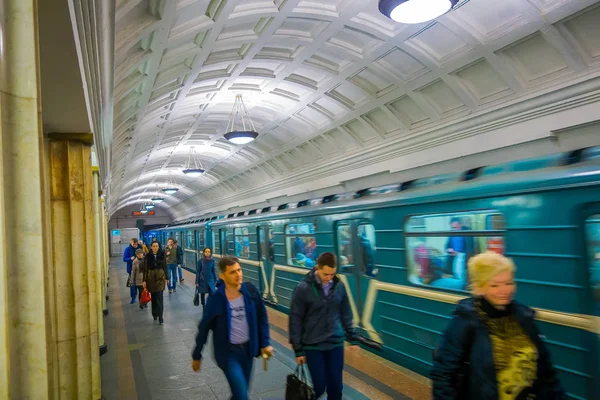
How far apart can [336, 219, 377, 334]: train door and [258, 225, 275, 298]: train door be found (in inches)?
130

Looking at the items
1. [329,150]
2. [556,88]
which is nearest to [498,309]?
[556,88]

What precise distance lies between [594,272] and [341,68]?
8.75 metres

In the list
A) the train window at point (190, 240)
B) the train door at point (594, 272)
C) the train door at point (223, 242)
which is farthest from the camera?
the train window at point (190, 240)

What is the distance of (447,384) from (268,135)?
50.8 feet

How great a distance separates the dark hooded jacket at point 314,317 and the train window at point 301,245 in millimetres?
3890

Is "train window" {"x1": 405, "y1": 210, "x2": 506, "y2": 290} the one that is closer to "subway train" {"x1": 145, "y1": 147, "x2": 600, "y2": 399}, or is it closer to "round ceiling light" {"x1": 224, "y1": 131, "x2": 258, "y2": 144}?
"subway train" {"x1": 145, "y1": 147, "x2": 600, "y2": 399}

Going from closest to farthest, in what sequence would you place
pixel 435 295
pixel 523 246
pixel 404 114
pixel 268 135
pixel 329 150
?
pixel 523 246, pixel 435 295, pixel 404 114, pixel 329 150, pixel 268 135

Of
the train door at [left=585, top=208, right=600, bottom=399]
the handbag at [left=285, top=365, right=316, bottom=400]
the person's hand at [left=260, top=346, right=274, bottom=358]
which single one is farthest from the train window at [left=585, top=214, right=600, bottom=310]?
the person's hand at [left=260, top=346, right=274, bottom=358]

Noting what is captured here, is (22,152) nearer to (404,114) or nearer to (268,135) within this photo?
(404,114)

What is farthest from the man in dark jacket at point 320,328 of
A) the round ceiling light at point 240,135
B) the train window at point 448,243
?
the round ceiling light at point 240,135

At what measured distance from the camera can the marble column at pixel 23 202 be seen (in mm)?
1517

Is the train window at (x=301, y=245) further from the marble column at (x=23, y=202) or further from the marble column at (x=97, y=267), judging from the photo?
the marble column at (x=23, y=202)

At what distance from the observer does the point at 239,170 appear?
74.7ft

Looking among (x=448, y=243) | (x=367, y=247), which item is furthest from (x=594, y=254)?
(x=367, y=247)
